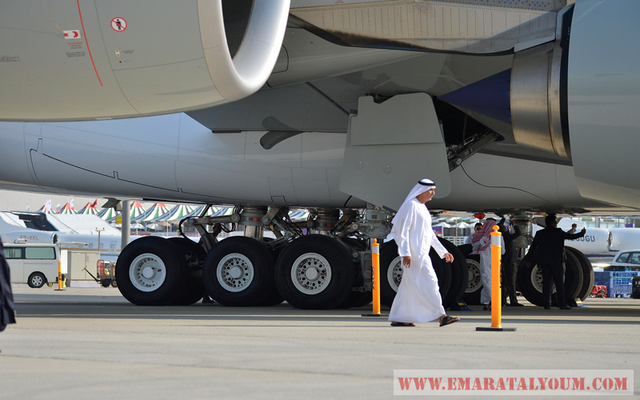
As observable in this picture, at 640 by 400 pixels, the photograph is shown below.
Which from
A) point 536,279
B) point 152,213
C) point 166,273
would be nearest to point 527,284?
point 536,279

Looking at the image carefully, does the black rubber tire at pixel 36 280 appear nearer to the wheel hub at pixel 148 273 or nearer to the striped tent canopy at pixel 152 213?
the wheel hub at pixel 148 273

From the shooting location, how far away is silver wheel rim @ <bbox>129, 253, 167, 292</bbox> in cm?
1330

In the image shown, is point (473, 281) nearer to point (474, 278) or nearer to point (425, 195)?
point (474, 278)

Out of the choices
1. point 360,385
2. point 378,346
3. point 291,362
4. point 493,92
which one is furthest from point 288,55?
point 360,385

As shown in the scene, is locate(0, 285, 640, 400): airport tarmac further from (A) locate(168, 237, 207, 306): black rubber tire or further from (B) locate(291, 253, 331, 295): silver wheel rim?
(A) locate(168, 237, 207, 306): black rubber tire

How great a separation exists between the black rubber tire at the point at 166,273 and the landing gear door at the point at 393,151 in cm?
395

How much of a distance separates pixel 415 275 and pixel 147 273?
658cm

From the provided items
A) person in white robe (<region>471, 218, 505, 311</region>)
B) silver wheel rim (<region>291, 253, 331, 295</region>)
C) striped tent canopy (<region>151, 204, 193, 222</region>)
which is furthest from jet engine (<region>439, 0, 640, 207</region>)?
striped tent canopy (<region>151, 204, 193, 222</region>)

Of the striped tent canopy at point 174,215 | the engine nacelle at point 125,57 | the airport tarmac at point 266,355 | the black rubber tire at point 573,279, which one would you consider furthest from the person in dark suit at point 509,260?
the striped tent canopy at point 174,215

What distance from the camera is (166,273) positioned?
1325cm

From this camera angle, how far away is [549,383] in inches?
159

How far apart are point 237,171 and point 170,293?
7.99 feet

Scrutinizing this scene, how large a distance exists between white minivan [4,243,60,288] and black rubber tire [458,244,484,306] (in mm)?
20644

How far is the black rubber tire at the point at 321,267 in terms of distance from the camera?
37.9 feet
